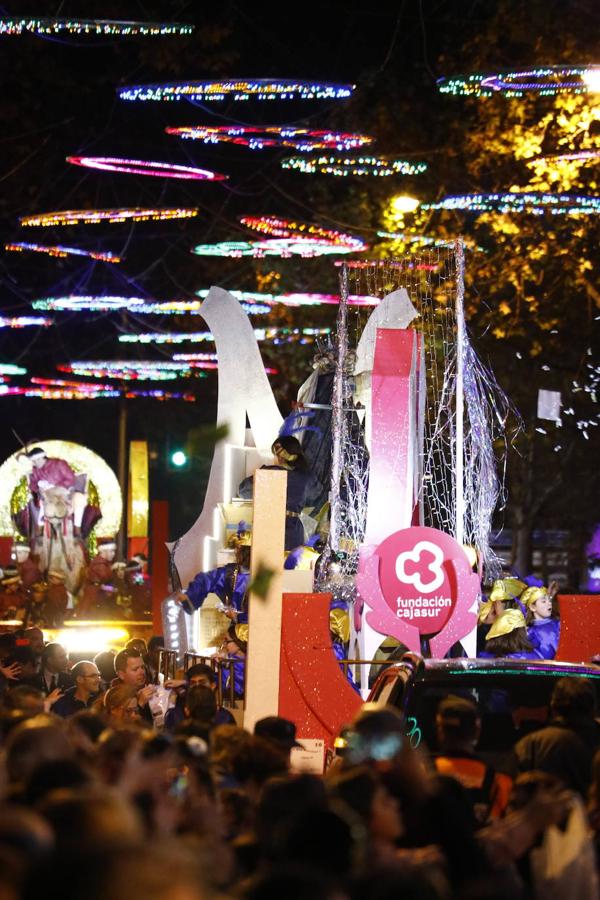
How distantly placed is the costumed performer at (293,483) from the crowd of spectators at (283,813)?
8430mm

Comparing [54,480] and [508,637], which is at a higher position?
[54,480]

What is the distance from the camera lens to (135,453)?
37.3 meters

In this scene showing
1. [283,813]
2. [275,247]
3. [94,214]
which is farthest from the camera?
[275,247]

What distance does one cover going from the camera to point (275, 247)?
22.5 m

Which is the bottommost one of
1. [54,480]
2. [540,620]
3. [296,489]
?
[540,620]

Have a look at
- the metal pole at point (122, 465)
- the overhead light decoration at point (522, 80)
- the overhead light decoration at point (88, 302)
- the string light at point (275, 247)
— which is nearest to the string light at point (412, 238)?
the string light at point (275, 247)

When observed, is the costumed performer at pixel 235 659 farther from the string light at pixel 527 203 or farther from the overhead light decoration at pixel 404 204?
the overhead light decoration at pixel 404 204

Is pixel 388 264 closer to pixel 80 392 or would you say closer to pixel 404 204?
pixel 404 204

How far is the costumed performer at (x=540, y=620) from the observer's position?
1375 centimetres

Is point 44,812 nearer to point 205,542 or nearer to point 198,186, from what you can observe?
point 205,542

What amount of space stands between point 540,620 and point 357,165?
9100 mm

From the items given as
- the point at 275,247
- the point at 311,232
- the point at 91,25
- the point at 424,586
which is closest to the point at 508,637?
the point at 424,586

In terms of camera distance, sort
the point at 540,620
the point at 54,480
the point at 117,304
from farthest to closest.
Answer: the point at 54,480, the point at 117,304, the point at 540,620

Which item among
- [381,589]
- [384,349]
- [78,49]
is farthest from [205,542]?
[78,49]
